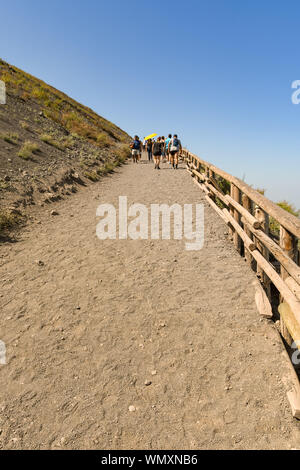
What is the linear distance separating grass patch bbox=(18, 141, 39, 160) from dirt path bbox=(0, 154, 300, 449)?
7.27m

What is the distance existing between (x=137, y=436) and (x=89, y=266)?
11.5ft

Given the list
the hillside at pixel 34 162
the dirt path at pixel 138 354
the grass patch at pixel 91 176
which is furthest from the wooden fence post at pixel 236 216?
the grass patch at pixel 91 176

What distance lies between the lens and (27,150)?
12742mm

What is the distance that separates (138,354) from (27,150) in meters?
11.7

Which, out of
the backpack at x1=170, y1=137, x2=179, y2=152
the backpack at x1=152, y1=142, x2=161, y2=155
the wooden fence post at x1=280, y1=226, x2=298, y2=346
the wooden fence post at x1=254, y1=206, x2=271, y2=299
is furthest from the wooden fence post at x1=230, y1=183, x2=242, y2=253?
the backpack at x1=152, y1=142, x2=161, y2=155

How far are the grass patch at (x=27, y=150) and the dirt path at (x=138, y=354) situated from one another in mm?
7275

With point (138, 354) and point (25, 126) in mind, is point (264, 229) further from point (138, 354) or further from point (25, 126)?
point (25, 126)

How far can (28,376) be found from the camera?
328 cm

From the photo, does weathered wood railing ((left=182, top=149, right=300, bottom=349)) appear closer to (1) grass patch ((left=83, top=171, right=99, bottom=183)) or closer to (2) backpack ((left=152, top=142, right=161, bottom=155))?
(1) grass patch ((left=83, top=171, right=99, bottom=183))

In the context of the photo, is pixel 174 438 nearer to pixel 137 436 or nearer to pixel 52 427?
pixel 137 436

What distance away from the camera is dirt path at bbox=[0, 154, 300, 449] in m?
2.68

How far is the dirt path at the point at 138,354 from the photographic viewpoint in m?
2.68

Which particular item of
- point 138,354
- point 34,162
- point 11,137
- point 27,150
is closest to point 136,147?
point 11,137
